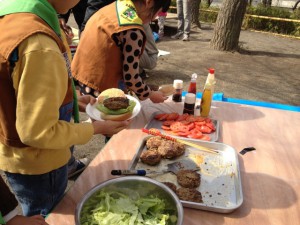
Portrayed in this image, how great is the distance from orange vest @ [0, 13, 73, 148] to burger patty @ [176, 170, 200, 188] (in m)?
0.79

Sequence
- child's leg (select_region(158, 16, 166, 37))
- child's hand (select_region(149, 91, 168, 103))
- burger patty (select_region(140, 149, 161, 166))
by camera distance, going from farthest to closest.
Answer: child's leg (select_region(158, 16, 166, 37)), child's hand (select_region(149, 91, 168, 103)), burger patty (select_region(140, 149, 161, 166))

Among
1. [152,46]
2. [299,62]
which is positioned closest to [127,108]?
[152,46]

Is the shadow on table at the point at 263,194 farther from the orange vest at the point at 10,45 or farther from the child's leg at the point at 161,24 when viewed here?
the child's leg at the point at 161,24

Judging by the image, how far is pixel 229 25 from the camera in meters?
7.01

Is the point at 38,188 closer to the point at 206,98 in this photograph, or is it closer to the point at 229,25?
the point at 206,98

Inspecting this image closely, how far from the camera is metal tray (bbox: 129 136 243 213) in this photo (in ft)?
4.17

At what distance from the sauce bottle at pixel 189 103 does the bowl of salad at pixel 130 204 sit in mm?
1003

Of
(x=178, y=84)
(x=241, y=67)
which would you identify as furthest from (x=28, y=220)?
(x=241, y=67)

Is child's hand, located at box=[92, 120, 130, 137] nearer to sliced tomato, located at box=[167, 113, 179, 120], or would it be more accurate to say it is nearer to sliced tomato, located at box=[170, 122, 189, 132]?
sliced tomato, located at box=[170, 122, 189, 132]

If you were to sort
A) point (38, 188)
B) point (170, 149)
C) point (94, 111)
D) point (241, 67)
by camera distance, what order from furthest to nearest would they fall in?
point (241, 67)
point (94, 111)
point (170, 149)
point (38, 188)

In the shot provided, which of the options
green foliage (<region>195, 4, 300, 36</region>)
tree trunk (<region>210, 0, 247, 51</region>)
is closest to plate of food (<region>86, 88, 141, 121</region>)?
tree trunk (<region>210, 0, 247, 51</region>)

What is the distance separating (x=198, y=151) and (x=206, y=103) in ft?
1.72

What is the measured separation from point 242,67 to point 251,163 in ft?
17.4

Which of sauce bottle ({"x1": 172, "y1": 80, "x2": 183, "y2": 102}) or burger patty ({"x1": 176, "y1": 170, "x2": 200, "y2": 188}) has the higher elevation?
sauce bottle ({"x1": 172, "y1": 80, "x2": 183, "y2": 102})
